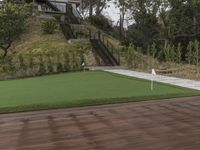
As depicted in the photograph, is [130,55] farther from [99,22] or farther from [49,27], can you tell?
[99,22]

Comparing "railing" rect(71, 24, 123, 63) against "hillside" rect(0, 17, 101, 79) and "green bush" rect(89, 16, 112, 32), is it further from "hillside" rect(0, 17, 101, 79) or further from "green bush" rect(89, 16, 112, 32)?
"green bush" rect(89, 16, 112, 32)

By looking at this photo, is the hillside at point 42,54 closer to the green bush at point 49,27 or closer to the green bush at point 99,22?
the green bush at point 49,27

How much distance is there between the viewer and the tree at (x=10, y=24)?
29.9m

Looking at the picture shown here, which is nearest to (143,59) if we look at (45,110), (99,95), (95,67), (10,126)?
(95,67)

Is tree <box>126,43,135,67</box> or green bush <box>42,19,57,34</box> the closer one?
tree <box>126,43,135,67</box>

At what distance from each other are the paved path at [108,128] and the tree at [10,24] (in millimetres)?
20469

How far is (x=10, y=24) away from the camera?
98.9 feet

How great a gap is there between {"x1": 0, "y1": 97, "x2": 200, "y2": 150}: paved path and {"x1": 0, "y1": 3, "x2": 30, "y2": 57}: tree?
2047 cm

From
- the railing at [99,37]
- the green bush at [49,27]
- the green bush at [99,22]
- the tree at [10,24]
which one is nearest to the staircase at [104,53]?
the railing at [99,37]

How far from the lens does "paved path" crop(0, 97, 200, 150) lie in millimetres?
6906

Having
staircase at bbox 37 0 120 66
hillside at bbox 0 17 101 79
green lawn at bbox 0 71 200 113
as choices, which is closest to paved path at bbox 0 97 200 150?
green lawn at bbox 0 71 200 113

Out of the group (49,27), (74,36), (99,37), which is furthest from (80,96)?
(49,27)

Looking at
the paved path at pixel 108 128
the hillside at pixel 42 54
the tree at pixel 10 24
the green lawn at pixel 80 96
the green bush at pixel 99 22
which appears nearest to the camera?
the paved path at pixel 108 128

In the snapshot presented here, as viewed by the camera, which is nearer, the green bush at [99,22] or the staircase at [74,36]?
the staircase at [74,36]
